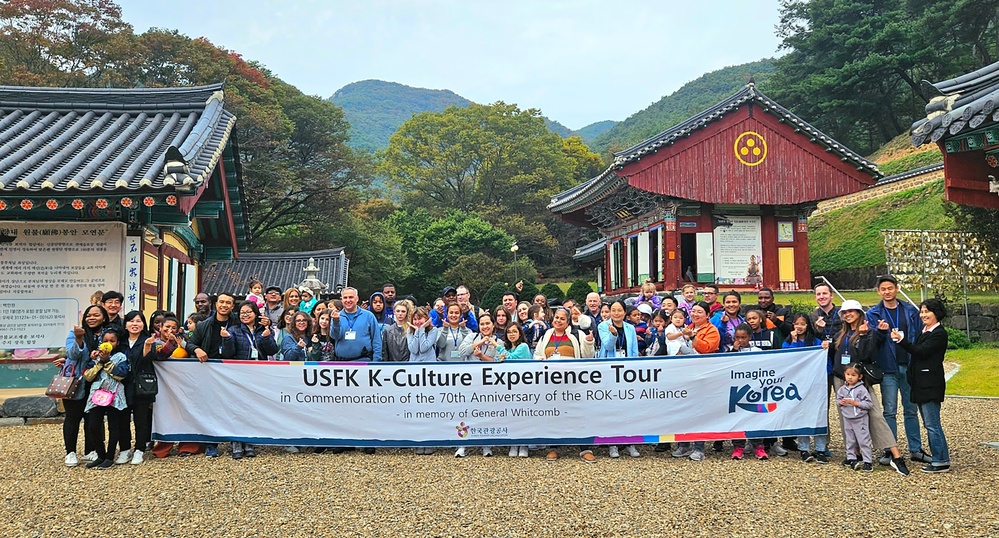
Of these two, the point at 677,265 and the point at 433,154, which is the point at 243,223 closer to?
the point at 677,265

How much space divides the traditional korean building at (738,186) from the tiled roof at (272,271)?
9.59 metres

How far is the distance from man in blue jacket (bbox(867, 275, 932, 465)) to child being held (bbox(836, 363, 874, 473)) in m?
0.23

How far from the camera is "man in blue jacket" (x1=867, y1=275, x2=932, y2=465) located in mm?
5941

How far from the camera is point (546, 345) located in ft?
22.2

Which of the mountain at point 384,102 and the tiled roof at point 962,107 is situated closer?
the tiled roof at point 962,107

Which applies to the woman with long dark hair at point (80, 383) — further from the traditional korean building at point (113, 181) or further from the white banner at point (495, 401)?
the traditional korean building at point (113, 181)

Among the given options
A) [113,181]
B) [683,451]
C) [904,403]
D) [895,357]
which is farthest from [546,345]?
[113,181]

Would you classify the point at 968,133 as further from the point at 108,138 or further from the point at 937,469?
the point at 108,138

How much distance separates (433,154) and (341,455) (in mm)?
45884

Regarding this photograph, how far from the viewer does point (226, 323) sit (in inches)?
264

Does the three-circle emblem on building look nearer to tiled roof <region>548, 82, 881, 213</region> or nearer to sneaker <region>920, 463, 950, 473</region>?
tiled roof <region>548, 82, 881, 213</region>

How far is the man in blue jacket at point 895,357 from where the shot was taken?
234 inches

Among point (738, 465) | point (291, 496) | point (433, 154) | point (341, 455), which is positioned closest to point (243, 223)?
point (341, 455)

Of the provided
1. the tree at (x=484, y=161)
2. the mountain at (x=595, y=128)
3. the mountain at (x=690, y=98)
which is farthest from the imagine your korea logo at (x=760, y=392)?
the mountain at (x=595, y=128)
